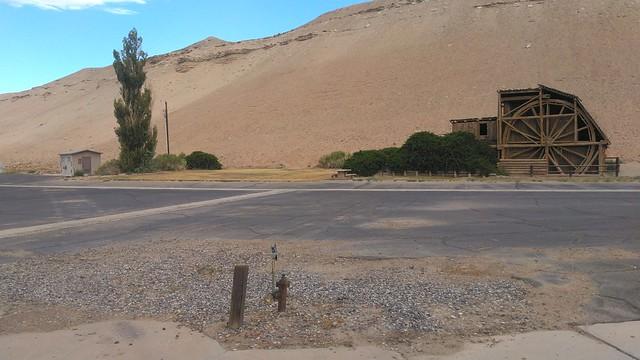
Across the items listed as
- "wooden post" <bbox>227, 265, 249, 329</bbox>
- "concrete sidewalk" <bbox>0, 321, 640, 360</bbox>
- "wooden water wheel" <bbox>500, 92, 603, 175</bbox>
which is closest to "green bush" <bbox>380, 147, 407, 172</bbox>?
"wooden water wheel" <bbox>500, 92, 603, 175</bbox>

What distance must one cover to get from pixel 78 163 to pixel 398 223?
4377cm

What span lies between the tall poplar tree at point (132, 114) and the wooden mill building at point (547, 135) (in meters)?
27.6

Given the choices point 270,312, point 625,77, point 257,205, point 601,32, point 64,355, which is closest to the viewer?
point 64,355

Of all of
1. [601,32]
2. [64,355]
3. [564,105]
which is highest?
[601,32]

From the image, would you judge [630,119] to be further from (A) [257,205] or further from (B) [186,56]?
(B) [186,56]

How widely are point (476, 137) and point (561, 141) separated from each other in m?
5.24

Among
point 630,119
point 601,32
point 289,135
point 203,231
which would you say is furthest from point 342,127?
point 203,231

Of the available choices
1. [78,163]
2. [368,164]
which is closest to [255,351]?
[368,164]

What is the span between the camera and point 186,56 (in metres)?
129

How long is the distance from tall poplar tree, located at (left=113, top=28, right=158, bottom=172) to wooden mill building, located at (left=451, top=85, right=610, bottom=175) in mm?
27553

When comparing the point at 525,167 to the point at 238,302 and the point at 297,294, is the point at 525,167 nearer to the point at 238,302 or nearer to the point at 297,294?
the point at 297,294

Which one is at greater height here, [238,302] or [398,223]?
[238,302]

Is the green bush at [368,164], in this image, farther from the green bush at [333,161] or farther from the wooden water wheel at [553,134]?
the green bush at [333,161]

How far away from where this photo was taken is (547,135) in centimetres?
3750
